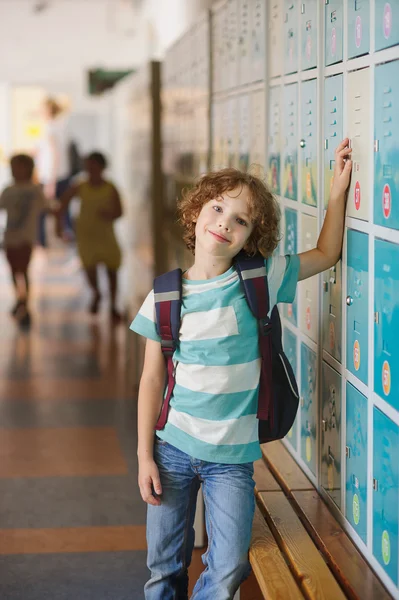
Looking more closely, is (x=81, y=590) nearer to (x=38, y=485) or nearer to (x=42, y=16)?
(x=38, y=485)

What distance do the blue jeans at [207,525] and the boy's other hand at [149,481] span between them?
1.4 inches

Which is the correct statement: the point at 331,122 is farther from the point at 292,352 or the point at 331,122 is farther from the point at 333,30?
the point at 292,352

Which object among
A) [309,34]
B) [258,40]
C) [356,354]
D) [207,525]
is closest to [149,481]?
[207,525]

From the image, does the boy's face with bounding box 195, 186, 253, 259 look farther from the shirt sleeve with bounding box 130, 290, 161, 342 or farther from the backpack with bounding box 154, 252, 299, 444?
the shirt sleeve with bounding box 130, 290, 161, 342

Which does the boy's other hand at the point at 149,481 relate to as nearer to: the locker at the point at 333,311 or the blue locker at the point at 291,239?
the locker at the point at 333,311

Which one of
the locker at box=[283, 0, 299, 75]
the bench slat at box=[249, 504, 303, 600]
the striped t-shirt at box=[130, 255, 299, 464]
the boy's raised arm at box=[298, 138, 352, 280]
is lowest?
the bench slat at box=[249, 504, 303, 600]

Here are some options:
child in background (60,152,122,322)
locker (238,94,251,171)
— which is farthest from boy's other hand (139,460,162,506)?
child in background (60,152,122,322)

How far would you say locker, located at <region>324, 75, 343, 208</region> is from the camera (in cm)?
242

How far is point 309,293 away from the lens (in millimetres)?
2869

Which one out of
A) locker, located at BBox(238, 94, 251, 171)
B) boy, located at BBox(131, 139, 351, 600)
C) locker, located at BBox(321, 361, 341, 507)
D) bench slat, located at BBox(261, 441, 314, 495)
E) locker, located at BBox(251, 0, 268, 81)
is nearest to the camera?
boy, located at BBox(131, 139, 351, 600)

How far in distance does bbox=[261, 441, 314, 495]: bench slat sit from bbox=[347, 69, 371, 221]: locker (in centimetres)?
91

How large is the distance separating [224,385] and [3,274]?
31.9 ft

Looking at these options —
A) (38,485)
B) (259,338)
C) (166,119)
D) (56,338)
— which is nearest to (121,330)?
(56,338)

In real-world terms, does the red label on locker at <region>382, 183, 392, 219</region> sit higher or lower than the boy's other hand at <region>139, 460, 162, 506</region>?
higher
